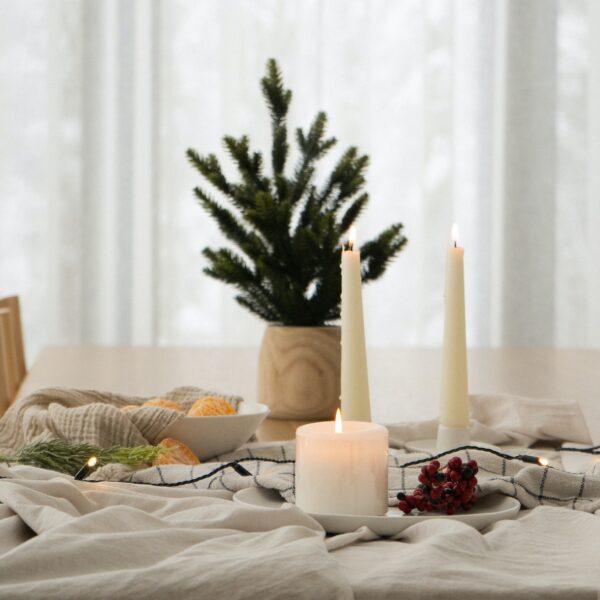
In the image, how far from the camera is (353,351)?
0.79m

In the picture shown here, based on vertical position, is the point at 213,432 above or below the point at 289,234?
below

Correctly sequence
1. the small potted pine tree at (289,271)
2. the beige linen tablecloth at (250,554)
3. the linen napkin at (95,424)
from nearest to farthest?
the beige linen tablecloth at (250,554) → the linen napkin at (95,424) → the small potted pine tree at (289,271)

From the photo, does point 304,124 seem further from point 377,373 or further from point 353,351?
point 353,351

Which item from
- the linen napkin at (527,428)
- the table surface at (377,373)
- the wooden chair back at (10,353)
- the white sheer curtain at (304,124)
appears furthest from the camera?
the white sheer curtain at (304,124)

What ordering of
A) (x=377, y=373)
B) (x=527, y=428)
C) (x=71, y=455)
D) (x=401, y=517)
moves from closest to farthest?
(x=401, y=517) < (x=71, y=455) < (x=527, y=428) < (x=377, y=373)

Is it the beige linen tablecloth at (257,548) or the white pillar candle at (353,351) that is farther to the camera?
the white pillar candle at (353,351)

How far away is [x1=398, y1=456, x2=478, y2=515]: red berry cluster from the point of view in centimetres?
62

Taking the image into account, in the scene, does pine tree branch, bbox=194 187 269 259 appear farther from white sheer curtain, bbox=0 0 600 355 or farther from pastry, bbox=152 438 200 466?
white sheer curtain, bbox=0 0 600 355

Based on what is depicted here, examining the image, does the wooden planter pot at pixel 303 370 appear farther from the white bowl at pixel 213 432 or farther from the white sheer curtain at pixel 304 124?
the white sheer curtain at pixel 304 124

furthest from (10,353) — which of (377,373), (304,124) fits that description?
(304,124)

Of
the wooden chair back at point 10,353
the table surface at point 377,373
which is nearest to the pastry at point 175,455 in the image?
the table surface at point 377,373

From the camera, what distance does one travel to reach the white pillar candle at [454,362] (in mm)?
814

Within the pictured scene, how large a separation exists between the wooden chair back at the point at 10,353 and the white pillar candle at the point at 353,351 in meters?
0.85

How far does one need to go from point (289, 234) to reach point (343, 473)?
1.77ft
